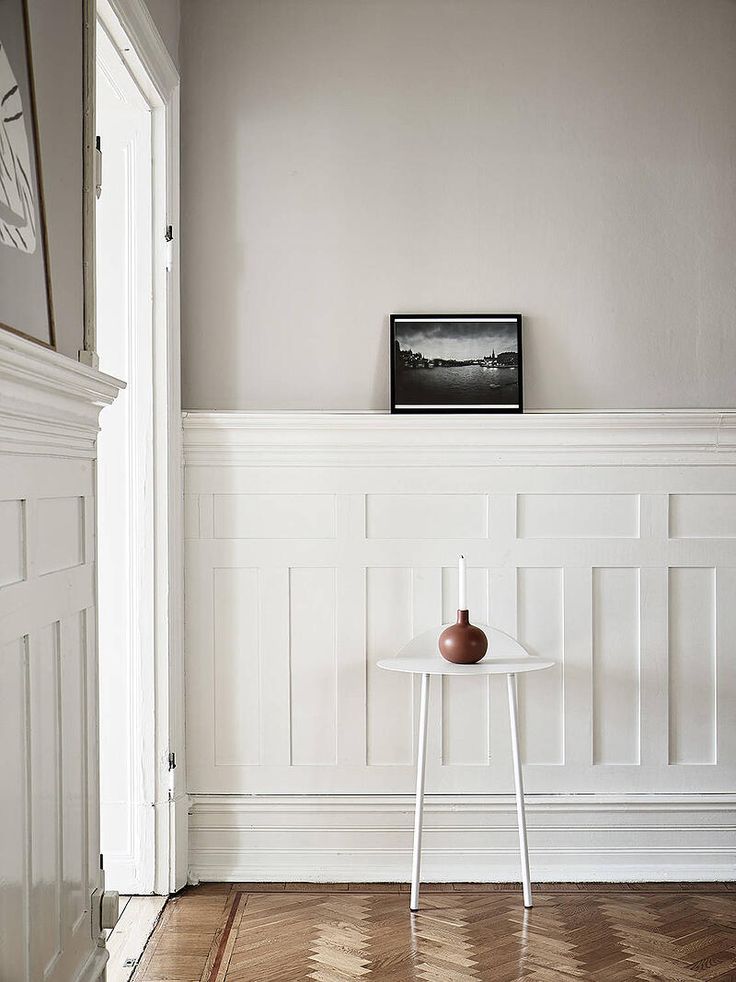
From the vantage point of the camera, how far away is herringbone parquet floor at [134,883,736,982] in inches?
90.2

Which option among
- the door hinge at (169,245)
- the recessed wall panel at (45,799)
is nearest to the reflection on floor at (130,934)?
the recessed wall panel at (45,799)

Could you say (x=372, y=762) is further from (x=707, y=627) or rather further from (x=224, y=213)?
(x=224, y=213)

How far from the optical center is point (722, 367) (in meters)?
2.94

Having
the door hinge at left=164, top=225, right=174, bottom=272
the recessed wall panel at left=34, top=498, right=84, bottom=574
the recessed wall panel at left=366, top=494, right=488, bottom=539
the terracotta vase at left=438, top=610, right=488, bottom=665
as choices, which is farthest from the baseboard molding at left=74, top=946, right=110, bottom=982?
the door hinge at left=164, top=225, right=174, bottom=272

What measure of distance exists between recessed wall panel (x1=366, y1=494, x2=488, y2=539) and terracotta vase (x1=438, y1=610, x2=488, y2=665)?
348 mm

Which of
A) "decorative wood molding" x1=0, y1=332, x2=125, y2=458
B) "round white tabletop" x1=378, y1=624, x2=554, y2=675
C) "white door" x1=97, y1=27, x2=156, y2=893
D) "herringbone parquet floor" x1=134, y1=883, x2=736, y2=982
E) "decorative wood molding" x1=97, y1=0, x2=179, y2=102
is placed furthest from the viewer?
"white door" x1=97, y1=27, x2=156, y2=893

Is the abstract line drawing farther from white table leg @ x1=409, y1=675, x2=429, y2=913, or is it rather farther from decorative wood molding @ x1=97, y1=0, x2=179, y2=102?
white table leg @ x1=409, y1=675, x2=429, y2=913

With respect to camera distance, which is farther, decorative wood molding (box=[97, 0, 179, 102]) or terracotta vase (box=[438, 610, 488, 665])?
terracotta vase (box=[438, 610, 488, 665])

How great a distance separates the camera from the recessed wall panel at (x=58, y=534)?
63.7 inches

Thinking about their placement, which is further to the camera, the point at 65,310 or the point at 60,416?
the point at 65,310

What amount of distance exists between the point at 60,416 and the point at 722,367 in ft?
6.77

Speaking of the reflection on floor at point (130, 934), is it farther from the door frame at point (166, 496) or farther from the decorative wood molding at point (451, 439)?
the decorative wood molding at point (451, 439)

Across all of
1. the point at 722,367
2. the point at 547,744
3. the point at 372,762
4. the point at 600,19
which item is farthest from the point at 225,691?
the point at 600,19

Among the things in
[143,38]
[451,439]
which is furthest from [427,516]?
[143,38]
